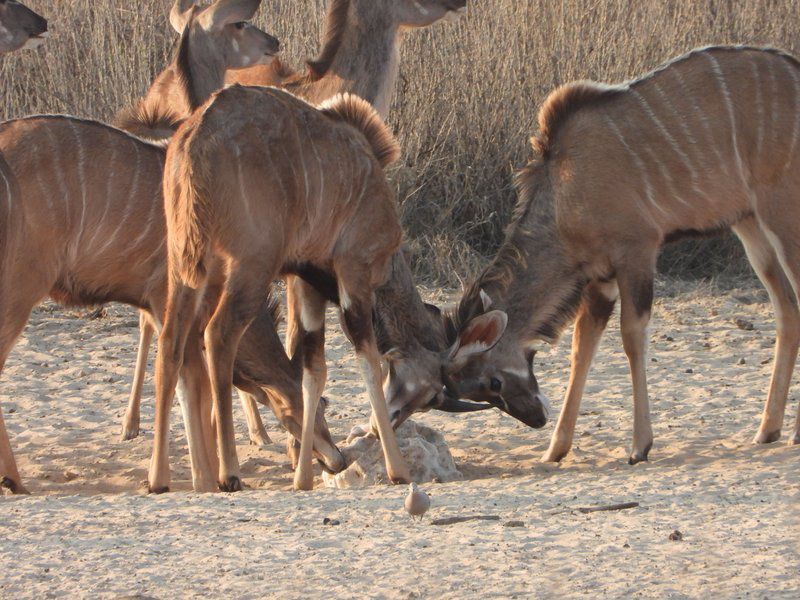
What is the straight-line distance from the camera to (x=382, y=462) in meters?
5.35

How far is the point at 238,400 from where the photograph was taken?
22.0ft

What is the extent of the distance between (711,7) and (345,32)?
3.03m

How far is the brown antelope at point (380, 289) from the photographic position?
5.57 metres

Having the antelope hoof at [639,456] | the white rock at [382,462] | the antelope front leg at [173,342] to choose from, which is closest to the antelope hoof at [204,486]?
the antelope front leg at [173,342]

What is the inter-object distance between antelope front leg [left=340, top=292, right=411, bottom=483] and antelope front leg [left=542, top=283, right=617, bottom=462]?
678 millimetres

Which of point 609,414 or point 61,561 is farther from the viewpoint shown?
point 609,414

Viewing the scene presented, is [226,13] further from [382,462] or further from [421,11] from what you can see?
[382,462]

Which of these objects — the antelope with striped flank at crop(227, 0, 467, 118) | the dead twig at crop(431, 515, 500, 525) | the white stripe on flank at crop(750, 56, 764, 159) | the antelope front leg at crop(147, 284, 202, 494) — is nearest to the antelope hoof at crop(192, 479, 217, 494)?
the antelope front leg at crop(147, 284, 202, 494)

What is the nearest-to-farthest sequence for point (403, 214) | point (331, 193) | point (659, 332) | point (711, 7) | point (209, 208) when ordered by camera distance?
1. point (209, 208)
2. point (331, 193)
3. point (659, 332)
4. point (403, 214)
5. point (711, 7)

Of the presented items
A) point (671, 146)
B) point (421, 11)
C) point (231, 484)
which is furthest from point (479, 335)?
point (421, 11)

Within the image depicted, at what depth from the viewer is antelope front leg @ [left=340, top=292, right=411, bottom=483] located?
17.0 ft

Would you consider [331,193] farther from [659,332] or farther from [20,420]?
[659,332]

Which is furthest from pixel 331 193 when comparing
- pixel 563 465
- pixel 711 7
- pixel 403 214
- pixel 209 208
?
pixel 711 7

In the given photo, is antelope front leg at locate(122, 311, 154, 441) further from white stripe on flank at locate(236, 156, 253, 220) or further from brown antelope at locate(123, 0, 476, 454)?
white stripe on flank at locate(236, 156, 253, 220)
